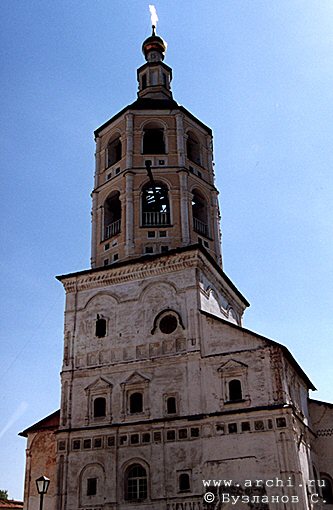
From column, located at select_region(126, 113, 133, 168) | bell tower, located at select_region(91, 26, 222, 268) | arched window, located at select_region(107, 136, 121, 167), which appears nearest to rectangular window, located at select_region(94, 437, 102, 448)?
bell tower, located at select_region(91, 26, 222, 268)

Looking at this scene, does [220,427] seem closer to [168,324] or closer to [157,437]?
[157,437]

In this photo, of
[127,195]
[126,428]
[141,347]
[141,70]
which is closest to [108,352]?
[141,347]

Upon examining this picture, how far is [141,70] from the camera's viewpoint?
30.0 metres

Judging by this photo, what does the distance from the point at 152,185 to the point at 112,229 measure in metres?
2.46

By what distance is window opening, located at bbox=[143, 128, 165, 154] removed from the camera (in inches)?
1018

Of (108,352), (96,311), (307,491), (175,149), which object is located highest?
(175,149)

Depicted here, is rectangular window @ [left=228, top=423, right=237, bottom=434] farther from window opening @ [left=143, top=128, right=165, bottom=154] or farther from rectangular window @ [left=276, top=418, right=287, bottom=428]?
window opening @ [left=143, top=128, right=165, bottom=154]

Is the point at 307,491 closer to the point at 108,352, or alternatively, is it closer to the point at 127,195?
the point at 108,352

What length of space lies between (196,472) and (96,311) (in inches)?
286

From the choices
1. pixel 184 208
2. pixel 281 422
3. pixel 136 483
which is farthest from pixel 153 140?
pixel 136 483

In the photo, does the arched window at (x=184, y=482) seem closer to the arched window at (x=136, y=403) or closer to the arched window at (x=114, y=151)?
the arched window at (x=136, y=403)

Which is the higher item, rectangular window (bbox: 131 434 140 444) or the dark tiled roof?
the dark tiled roof

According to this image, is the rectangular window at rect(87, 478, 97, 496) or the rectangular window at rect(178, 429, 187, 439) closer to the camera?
Answer: the rectangular window at rect(178, 429, 187, 439)

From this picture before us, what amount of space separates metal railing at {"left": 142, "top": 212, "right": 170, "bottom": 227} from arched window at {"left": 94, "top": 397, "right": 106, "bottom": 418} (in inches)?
272
